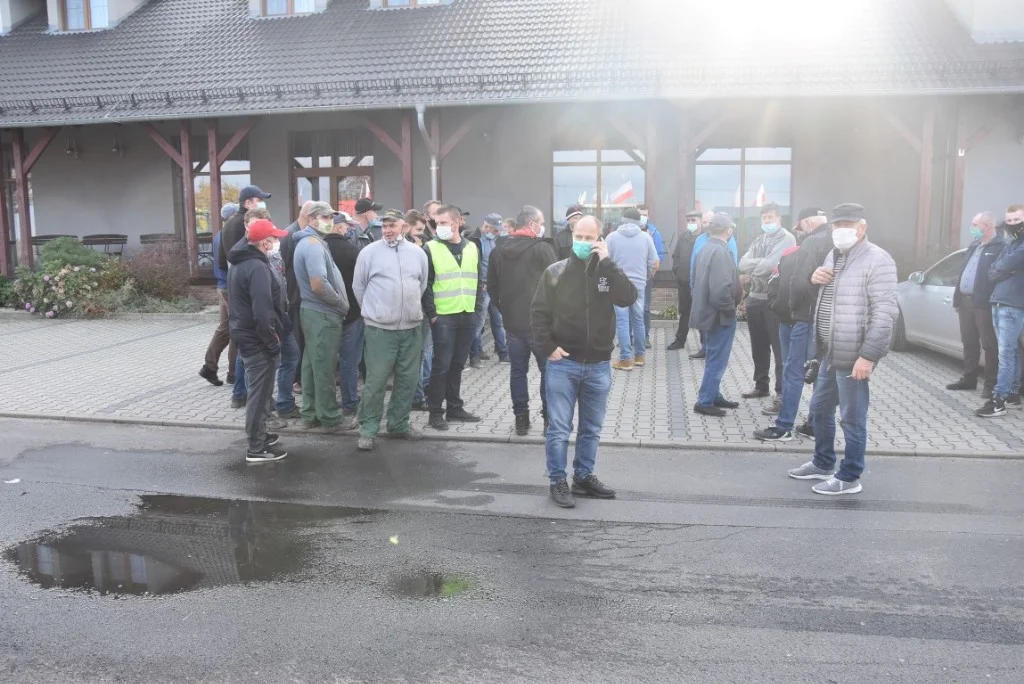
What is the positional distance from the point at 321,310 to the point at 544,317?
240cm

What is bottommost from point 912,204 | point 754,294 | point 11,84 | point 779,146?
point 754,294

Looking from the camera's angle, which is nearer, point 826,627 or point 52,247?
point 826,627

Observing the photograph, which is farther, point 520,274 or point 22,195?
point 22,195

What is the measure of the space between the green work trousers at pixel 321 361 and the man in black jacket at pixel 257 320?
1.74ft

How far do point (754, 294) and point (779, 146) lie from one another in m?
10.4

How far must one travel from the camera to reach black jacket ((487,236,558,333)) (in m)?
7.00

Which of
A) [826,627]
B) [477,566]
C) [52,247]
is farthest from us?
[52,247]

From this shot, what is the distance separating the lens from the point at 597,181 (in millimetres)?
17906

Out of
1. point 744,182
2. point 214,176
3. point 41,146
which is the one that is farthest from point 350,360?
point 41,146

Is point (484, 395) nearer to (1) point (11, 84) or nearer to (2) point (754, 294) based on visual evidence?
(2) point (754, 294)

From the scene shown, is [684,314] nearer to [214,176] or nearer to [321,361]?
[321,361]

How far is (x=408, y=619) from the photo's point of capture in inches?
147

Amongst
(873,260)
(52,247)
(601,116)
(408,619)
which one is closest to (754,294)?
(873,260)

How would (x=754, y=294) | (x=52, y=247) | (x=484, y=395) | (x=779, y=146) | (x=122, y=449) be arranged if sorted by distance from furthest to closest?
(x=779, y=146) → (x=52, y=247) → (x=484, y=395) → (x=754, y=294) → (x=122, y=449)
